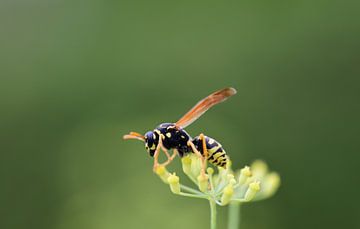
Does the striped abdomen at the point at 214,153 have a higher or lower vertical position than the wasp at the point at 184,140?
lower

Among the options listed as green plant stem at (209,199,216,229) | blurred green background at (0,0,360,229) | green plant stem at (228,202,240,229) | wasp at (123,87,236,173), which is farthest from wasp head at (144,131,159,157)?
blurred green background at (0,0,360,229)

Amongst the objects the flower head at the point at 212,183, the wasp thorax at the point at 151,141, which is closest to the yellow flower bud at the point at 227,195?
the flower head at the point at 212,183

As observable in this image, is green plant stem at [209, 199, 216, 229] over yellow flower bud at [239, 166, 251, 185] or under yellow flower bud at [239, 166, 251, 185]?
under

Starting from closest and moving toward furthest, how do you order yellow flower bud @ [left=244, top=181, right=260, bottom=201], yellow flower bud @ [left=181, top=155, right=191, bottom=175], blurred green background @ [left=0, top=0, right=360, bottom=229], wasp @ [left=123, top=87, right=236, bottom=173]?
yellow flower bud @ [left=244, top=181, right=260, bottom=201]
yellow flower bud @ [left=181, top=155, right=191, bottom=175]
wasp @ [left=123, top=87, right=236, bottom=173]
blurred green background @ [left=0, top=0, right=360, bottom=229]

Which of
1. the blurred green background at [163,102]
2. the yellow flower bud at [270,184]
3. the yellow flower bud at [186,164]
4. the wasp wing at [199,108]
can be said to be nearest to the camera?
the yellow flower bud at [186,164]

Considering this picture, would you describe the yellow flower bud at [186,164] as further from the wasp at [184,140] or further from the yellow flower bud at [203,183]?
the yellow flower bud at [203,183]

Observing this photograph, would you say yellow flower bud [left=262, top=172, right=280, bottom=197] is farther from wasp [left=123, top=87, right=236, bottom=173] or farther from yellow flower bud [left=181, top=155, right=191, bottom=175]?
yellow flower bud [left=181, top=155, right=191, bottom=175]

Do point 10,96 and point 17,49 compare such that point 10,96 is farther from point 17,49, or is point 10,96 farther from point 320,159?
point 320,159
